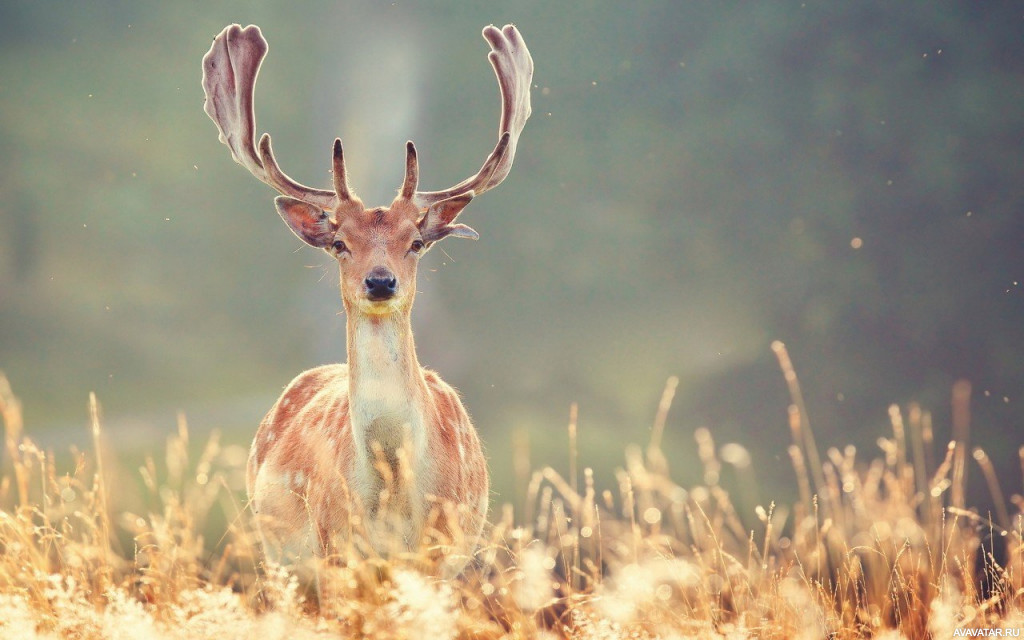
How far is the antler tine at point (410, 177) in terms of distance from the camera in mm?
4905

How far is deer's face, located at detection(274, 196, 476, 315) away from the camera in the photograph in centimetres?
449

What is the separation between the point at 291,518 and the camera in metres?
5.24

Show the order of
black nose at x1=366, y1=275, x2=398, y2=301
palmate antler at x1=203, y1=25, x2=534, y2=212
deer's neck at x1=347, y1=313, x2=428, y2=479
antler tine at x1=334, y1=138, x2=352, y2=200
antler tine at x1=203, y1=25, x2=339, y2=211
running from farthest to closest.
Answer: antler tine at x1=203, y1=25, x2=339, y2=211
palmate antler at x1=203, y1=25, x2=534, y2=212
antler tine at x1=334, y1=138, x2=352, y2=200
deer's neck at x1=347, y1=313, x2=428, y2=479
black nose at x1=366, y1=275, x2=398, y2=301

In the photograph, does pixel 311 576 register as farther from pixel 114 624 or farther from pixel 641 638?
pixel 641 638

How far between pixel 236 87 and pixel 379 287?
230 cm

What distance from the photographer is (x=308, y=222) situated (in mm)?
4875

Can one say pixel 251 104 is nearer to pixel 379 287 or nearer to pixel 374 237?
pixel 374 237

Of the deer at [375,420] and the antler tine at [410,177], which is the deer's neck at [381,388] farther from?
the antler tine at [410,177]

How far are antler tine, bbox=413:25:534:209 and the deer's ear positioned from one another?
53 centimetres

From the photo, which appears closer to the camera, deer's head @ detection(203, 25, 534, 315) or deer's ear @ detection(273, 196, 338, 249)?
deer's head @ detection(203, 25, 534, 315)

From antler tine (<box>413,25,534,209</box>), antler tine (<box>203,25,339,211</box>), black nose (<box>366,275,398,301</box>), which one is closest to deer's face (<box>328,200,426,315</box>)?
black nose (<box>366,275,398,301</box>)

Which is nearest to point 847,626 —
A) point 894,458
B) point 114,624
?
point 894,458

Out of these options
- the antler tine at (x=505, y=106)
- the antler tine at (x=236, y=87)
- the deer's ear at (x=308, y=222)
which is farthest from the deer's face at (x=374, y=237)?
the antler tine at (x=236, y=87)

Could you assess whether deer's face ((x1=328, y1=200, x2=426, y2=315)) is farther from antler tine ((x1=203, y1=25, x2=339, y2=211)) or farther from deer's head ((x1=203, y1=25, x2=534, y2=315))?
antler tine ((x1=203, y1=25, x2=339, y2=211))
